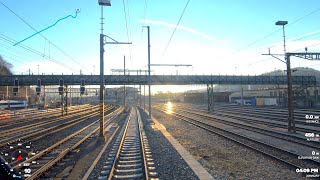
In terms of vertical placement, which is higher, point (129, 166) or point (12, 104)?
point (12, 104)

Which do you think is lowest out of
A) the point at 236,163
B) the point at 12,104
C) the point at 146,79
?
the point at 236,163

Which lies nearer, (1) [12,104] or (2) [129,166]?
(2) [129,166]

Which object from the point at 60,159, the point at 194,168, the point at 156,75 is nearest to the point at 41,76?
the point at 156,75

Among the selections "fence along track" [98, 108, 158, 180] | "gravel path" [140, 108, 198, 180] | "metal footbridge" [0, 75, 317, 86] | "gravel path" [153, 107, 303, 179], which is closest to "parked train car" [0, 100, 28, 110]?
"metal footbridge" [0, 75, 317, 86]

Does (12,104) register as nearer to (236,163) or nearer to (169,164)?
(169,164)

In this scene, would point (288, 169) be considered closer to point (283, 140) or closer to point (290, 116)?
point (283, 140)

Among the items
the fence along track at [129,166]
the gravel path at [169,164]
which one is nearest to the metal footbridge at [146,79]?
the gravel path at [169,164]

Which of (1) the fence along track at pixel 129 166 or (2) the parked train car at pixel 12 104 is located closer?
(1) the fence along track at pixel 129 166

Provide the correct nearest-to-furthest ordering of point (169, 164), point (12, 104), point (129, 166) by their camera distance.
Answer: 1. point (129, 166)
2. point (169, 164)
3. point (12, 104)

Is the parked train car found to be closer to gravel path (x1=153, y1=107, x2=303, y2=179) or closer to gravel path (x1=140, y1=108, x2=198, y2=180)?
gravel path (x1=140, y1=108, x2=198, y2=180)

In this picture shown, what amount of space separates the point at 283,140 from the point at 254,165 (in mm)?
7719

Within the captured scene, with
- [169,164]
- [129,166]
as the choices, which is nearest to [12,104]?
[129,166]

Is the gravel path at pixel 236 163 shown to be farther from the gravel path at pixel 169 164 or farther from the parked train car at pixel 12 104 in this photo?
the parked train car at pixel 12 104

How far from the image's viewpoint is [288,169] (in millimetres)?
11172
